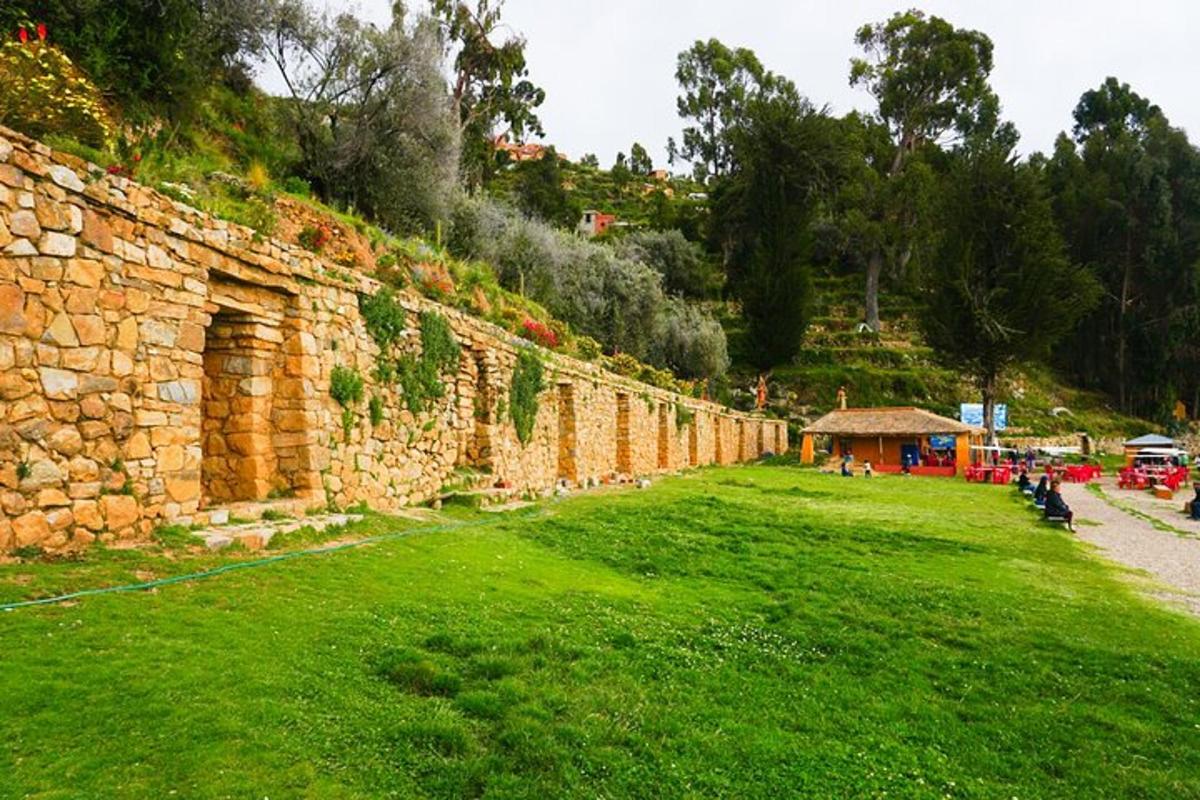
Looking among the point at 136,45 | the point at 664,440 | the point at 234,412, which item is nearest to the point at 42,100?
the point at 234,412

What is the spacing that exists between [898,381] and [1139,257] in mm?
25509

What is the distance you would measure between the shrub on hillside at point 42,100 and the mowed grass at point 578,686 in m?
4.14

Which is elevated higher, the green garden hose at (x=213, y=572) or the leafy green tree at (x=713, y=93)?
the leafy green tree at (x=713, y=93)

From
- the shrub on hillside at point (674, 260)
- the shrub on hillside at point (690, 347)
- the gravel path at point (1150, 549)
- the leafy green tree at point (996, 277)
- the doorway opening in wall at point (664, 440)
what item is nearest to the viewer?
the gravel path at point (1150, 549)

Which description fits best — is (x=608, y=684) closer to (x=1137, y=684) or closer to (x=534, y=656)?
(x=534, y=656)

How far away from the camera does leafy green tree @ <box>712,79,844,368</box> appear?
48656 millimetres

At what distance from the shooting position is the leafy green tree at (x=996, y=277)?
3691 cm

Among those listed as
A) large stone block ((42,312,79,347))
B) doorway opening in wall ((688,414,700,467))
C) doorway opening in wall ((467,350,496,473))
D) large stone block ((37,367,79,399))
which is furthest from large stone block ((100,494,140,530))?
doorway opening in wall ((688,414,700,467))

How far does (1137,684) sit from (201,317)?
28.5 ft

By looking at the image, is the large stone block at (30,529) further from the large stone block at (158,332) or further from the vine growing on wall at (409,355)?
the vine growing on wall at (409,355)

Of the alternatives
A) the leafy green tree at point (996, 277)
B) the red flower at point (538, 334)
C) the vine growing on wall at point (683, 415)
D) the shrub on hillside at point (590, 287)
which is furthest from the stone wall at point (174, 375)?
the leafy green tree at point (996, 277)

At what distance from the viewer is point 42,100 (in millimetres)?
6234

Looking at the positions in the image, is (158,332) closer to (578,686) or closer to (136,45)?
(578,686)

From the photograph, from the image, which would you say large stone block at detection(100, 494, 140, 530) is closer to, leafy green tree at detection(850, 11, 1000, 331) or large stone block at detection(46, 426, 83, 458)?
large stone block at detection(46, 426, 83, 458)
